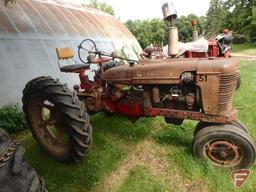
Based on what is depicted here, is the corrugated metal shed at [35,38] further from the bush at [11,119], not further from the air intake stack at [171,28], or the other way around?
the air intake stack at [171,28]

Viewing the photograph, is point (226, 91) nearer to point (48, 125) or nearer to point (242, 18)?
point (48, 125)

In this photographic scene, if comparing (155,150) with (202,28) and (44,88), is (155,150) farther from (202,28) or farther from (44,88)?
(202,28)

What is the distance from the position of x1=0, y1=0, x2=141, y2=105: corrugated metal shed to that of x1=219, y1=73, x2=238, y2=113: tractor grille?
12.0ft

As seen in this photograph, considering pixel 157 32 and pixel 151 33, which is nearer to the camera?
pixel 157 32

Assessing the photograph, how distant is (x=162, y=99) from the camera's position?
12.7 ft

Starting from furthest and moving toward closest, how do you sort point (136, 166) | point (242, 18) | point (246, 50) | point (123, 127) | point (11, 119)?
point (242, 18)
point (246, 50)
point (11, 119)
point (123, 127)
point (136, 166)

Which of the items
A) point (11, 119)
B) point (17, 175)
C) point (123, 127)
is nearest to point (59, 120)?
point (123, 127)

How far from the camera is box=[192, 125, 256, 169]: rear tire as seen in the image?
340 cm

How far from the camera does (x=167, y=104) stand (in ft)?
12.8

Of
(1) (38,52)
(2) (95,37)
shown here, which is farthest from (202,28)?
(1) (38,52)

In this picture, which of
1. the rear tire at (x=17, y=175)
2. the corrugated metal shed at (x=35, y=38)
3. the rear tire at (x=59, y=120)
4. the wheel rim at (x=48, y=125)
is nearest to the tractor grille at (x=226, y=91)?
the rear tire at (x=59, y=120)

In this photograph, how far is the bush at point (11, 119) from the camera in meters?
4.79

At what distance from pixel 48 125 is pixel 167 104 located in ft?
5.21

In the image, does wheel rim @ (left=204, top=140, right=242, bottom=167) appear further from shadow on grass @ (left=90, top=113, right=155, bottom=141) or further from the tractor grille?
shadow on grass @ (left=90, top=113, right=155, bottom=141)
